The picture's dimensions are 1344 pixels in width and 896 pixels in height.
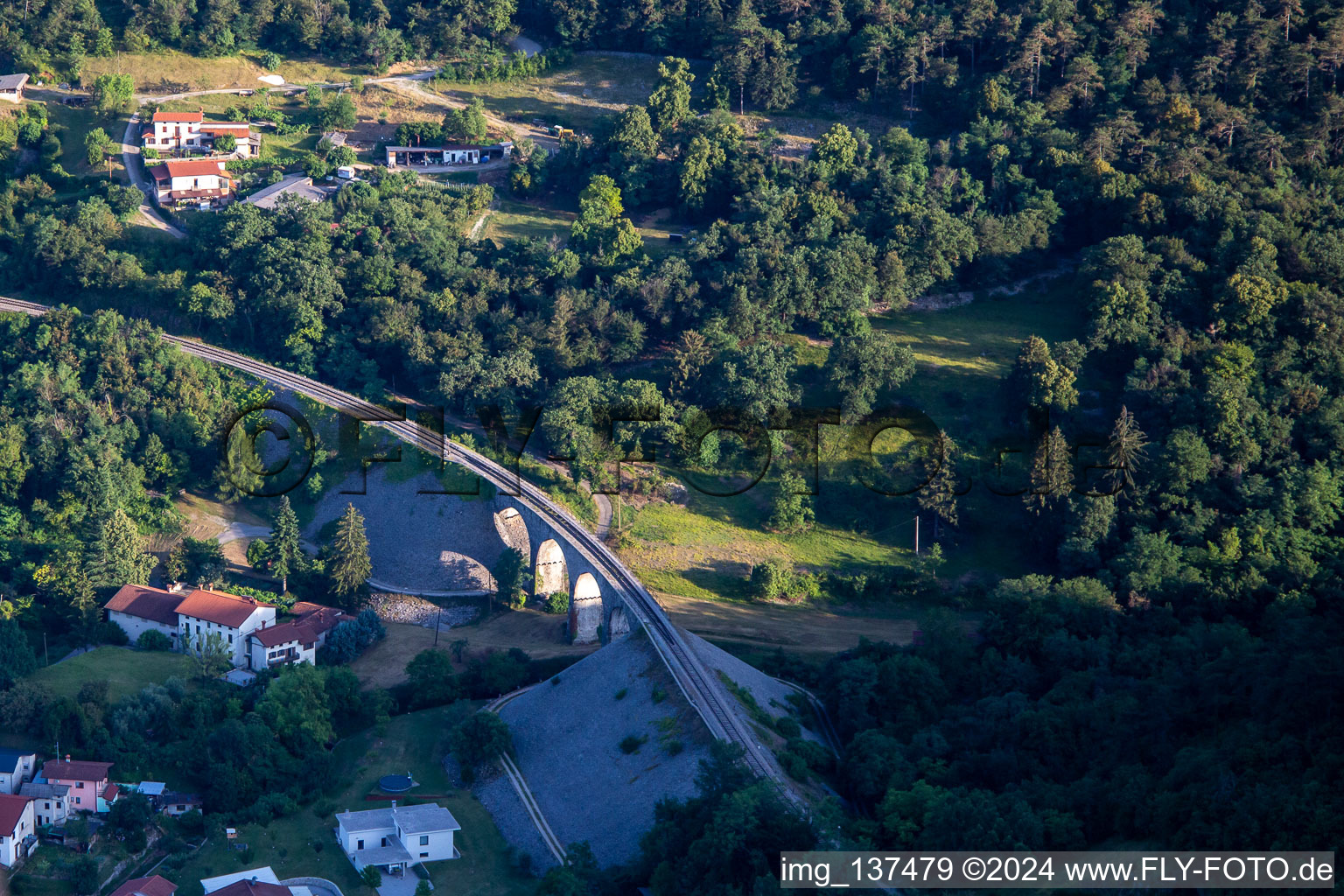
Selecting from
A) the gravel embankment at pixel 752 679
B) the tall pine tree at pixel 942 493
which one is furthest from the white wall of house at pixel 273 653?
the tall pine tree at pixel 942 493

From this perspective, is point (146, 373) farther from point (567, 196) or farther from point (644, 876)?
point (644, 876)

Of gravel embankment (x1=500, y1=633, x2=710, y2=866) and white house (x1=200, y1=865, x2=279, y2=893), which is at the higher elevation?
gravel embankment (x1=500, y1=633, x2=710, y2=866)

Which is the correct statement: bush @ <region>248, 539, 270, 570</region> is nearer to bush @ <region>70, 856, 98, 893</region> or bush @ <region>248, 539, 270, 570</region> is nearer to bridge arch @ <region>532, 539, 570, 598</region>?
bridge arch @ <region>532, 539, 570, 598</region>

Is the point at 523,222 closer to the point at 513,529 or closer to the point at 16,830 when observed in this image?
the point at 513,529

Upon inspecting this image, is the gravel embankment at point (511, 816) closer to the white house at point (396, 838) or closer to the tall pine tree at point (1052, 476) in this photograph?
the white house at point (396, 838)

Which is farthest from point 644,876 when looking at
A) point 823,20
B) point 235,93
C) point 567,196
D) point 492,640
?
point 235,93

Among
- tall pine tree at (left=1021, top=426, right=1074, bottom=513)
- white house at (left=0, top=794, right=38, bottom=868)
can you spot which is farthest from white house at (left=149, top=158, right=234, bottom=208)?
tall pine tree at (left=1021, top=426, right=1074, bottom=513)
